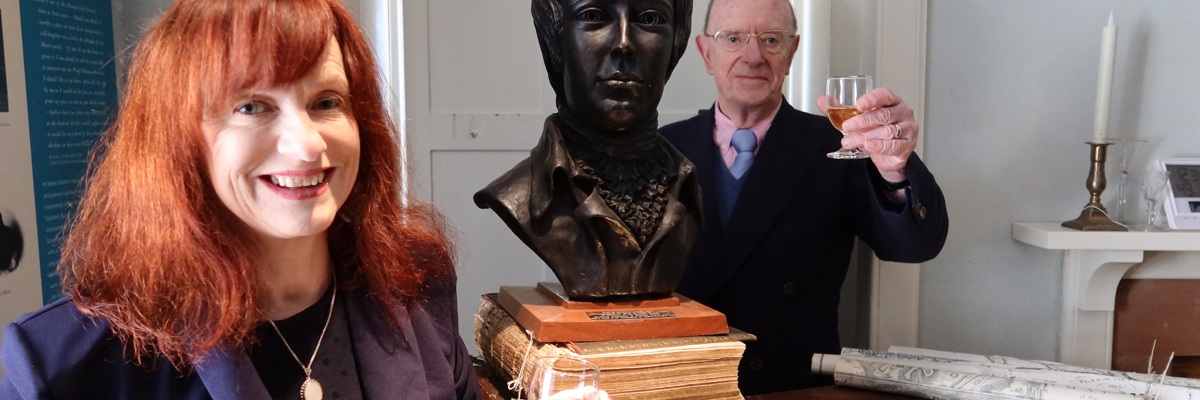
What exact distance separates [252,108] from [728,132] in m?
1.30

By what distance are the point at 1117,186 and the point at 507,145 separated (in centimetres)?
187

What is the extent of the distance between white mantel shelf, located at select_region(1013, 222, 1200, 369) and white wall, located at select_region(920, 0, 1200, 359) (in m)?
0.05

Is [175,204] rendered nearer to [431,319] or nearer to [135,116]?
[135,116]

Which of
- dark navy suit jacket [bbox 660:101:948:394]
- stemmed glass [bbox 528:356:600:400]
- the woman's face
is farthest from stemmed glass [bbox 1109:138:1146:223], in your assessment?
the woman's face

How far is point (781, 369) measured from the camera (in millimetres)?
2016

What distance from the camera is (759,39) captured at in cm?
204

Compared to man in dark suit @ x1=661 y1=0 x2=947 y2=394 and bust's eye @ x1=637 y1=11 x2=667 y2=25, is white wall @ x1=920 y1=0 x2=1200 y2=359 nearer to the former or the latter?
man in dark suit @ x1=661 y1=0 x2=947 y2=394

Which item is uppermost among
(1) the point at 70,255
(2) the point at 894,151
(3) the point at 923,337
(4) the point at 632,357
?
(2) the point at 894,151

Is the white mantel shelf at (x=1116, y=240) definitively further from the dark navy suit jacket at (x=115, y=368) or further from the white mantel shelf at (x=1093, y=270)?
the dark navy suit jacket at (x=115, y=368)

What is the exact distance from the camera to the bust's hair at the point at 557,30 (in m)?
1.58

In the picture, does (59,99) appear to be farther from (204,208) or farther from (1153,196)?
(1153,196)

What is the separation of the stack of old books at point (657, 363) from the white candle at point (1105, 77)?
1.22 metres

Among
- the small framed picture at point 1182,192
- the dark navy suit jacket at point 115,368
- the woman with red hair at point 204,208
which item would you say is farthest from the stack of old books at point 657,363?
the small framed picture at point 1182,192


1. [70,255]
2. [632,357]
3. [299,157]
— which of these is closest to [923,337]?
[632,357]
